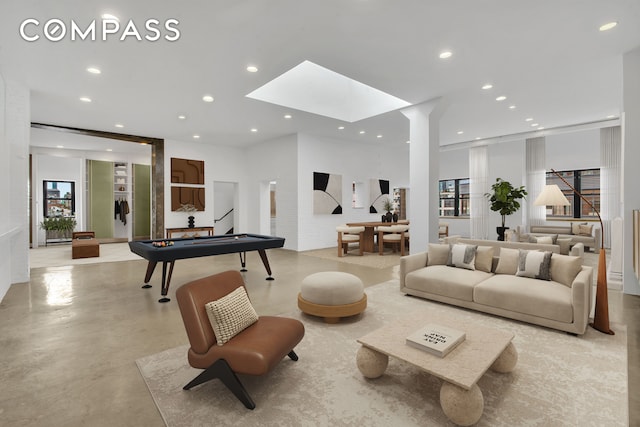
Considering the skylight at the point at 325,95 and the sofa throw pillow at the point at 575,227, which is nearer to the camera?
the skylight at the point at 325,95

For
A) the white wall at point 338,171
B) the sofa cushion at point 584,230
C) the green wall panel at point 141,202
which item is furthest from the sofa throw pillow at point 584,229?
the green wall panel at point 141,202

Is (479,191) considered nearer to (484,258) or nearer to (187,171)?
(484,258)

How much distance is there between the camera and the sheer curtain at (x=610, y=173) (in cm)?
793

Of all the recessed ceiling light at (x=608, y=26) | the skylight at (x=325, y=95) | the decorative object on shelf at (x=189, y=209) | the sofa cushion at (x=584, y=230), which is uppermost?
the skylight at (x=325, y=95)

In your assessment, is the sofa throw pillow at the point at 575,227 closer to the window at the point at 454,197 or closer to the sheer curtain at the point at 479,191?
the sheer curtain at the point at 479,191

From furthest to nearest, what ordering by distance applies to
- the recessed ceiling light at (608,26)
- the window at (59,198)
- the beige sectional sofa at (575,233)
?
the window at (59,198) → the beige sectional sofa at (575,233) → the recessed ceiling light at (608,26)

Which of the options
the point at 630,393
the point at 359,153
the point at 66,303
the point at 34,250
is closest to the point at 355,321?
the point at 630,393

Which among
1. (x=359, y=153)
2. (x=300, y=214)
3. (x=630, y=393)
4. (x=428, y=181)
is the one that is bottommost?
(x=630, y=393)

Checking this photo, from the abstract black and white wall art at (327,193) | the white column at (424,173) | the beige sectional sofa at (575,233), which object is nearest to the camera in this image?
the white column at (424,173)

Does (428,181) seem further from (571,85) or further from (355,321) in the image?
(355,321)

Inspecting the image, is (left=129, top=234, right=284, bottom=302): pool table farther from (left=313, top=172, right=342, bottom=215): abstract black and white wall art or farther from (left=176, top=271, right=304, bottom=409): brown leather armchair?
(left=313, top=172, right=342, bottom=215): abstract black and white wall art

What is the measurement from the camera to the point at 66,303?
13.0 ft

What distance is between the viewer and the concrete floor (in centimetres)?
195

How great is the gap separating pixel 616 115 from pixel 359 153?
6.35 m
